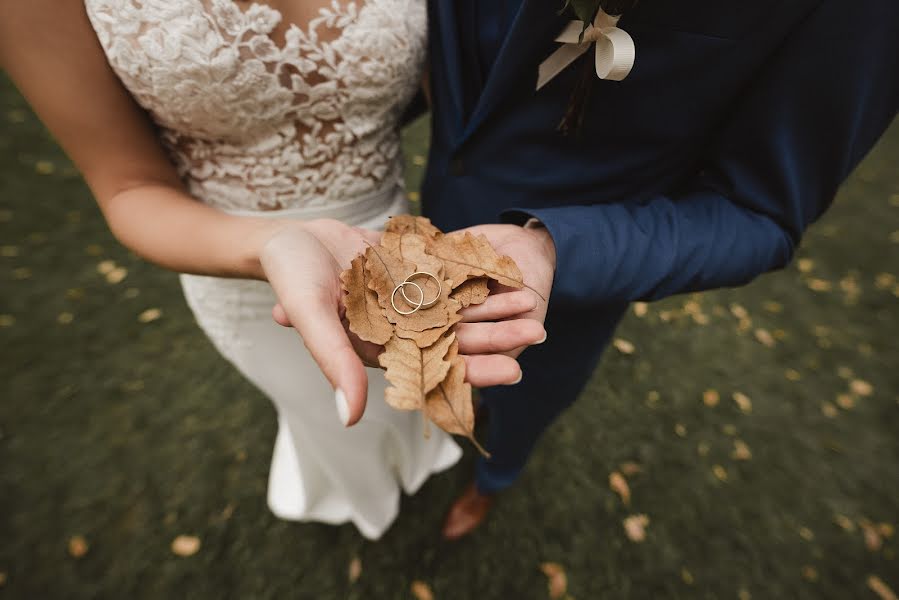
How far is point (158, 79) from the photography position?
1.17m

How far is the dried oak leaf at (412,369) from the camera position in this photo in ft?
3.08

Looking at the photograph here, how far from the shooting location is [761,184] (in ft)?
4.31

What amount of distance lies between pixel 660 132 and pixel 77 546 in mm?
3011

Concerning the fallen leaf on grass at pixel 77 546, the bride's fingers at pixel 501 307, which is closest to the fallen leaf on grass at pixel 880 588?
the bride's fingers at pixel 501 307

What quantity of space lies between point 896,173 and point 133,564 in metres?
8.50

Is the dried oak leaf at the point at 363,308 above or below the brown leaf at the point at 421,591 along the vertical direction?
above

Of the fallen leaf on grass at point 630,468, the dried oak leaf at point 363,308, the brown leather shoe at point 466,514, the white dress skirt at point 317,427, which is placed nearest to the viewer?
the dried oak leaf at point 363,308

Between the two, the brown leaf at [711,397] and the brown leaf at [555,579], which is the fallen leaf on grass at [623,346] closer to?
the brown leaf at [711,397]

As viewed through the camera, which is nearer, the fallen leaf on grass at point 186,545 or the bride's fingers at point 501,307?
the bride's fingers at point 501,307

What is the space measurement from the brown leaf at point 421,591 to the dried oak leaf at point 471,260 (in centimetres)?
179

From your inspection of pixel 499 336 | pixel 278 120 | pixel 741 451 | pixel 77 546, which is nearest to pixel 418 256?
pixel 499 336

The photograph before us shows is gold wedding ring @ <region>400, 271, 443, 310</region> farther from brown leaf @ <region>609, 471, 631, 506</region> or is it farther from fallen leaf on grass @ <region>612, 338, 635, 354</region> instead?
fallen leaf on grass @ <region>612, 338, 635, 354</region>

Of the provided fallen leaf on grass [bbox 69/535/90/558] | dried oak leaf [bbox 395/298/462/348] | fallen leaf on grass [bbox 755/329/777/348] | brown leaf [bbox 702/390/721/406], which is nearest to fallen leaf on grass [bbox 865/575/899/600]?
brown leaf [bbox 702/390/721/406]

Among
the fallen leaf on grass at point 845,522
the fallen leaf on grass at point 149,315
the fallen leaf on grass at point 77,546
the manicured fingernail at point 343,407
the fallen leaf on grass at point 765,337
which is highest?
the manicured fingernail at point 343,407
